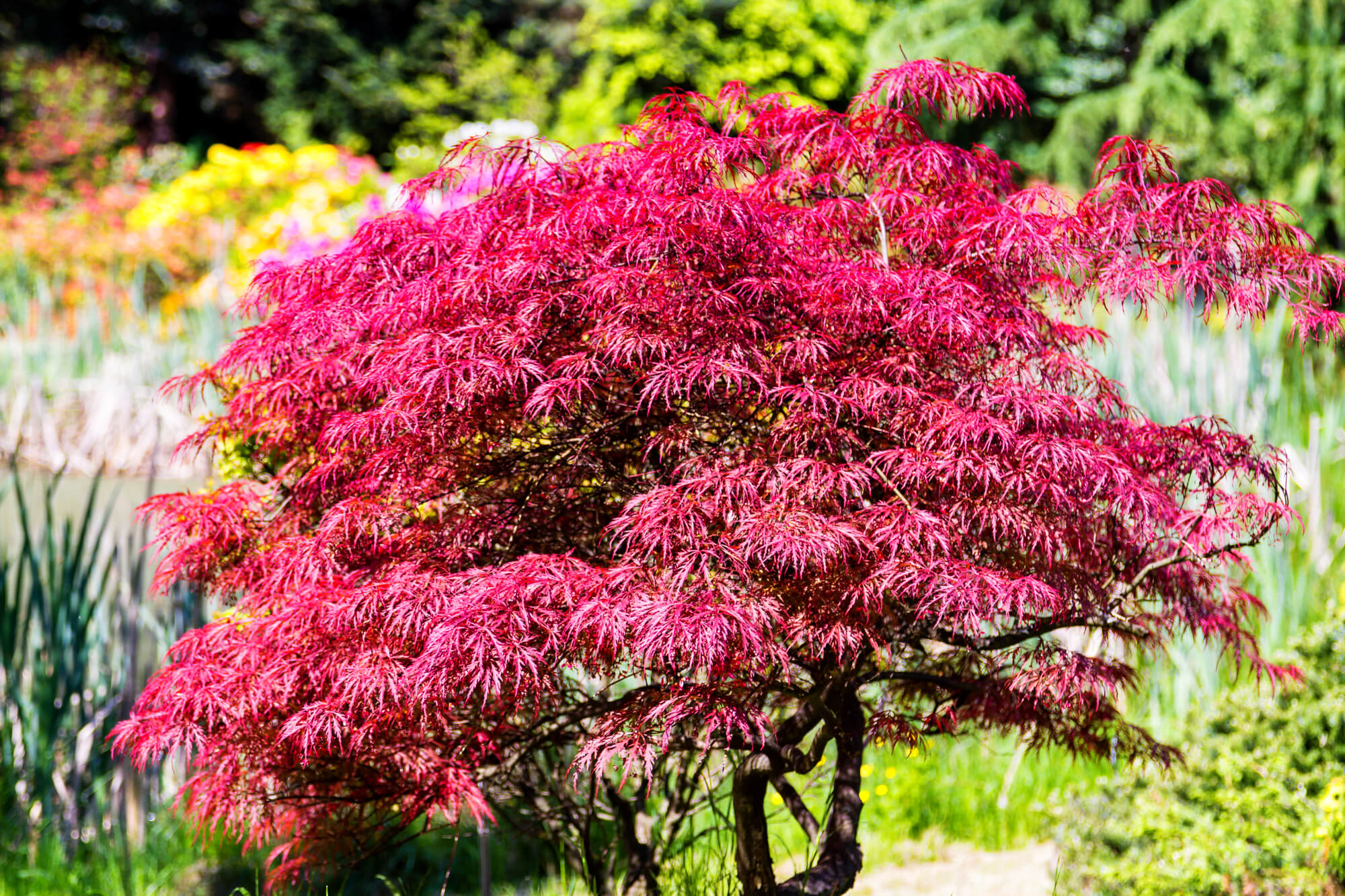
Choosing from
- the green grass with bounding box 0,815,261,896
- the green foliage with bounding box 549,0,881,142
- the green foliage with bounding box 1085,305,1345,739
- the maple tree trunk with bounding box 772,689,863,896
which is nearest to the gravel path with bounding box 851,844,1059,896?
the green foliage with bounding box 1085,305,1345,739

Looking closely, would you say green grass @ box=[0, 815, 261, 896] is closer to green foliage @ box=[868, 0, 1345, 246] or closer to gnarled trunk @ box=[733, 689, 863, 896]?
gnarled trunk @ box=[733, 689, 863, 896]

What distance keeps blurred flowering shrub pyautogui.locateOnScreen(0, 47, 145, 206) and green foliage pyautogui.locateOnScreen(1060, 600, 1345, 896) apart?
1422 cm

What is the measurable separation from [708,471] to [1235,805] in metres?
2.07

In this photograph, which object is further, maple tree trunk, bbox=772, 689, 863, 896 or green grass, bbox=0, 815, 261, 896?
green grass, bbox=0, 815, 261, 896

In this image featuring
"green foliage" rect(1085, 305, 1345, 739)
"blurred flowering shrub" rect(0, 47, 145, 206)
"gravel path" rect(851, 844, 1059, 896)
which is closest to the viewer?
"gravel path" rect(851, 844, 1059, 896)

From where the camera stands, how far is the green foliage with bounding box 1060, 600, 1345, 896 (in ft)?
10.1

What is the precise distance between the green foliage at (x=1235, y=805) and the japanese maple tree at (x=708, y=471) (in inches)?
22.2

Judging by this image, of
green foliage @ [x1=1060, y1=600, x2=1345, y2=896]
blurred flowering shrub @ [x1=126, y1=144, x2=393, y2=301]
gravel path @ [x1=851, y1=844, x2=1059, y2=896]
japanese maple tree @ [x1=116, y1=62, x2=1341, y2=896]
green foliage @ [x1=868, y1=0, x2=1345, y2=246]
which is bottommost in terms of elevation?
gravel path @ [x1=851, y1=844, x2=1059, y2=896]

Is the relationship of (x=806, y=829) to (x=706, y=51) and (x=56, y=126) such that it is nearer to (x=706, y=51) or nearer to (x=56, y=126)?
(x=706, y=51)

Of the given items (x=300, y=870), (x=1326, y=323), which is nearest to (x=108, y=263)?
(x=300, y=870)

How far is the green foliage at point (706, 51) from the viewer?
13.1 metres

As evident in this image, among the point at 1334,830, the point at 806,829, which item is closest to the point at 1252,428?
the point at 1334,830

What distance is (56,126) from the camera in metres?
14.9

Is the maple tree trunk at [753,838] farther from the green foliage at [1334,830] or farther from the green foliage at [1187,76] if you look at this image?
the green foliage at [1187,76]
